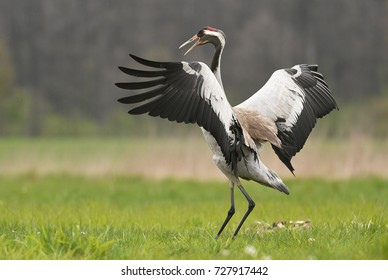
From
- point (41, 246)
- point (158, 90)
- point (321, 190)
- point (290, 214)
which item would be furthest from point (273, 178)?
point (321, 190)

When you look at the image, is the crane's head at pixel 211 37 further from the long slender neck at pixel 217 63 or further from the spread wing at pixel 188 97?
the spread wing at pixel 188 97

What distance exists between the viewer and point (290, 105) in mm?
7691

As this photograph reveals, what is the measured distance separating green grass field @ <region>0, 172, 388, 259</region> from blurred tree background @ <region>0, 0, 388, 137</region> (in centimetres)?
2833

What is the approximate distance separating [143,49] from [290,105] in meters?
49.1

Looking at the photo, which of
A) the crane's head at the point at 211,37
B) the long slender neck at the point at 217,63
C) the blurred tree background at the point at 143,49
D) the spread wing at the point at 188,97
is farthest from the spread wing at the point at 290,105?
the blurred tree background at the point at 143,49

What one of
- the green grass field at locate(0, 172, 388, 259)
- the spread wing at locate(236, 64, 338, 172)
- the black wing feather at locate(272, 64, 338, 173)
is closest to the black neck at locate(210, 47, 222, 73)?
the spread wing at locate(236, 64, 338, 172)

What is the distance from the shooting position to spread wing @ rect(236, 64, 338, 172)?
7566 millimetres

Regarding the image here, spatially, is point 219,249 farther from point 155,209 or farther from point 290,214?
point 155,209

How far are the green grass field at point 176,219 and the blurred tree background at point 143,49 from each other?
28331 mm

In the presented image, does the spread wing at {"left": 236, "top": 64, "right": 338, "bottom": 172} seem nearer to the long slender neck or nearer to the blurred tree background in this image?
the long slender neck

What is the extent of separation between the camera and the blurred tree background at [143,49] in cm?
5006

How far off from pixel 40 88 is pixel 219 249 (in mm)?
54264

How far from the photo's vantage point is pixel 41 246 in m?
5.65

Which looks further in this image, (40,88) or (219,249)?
(40,88)
